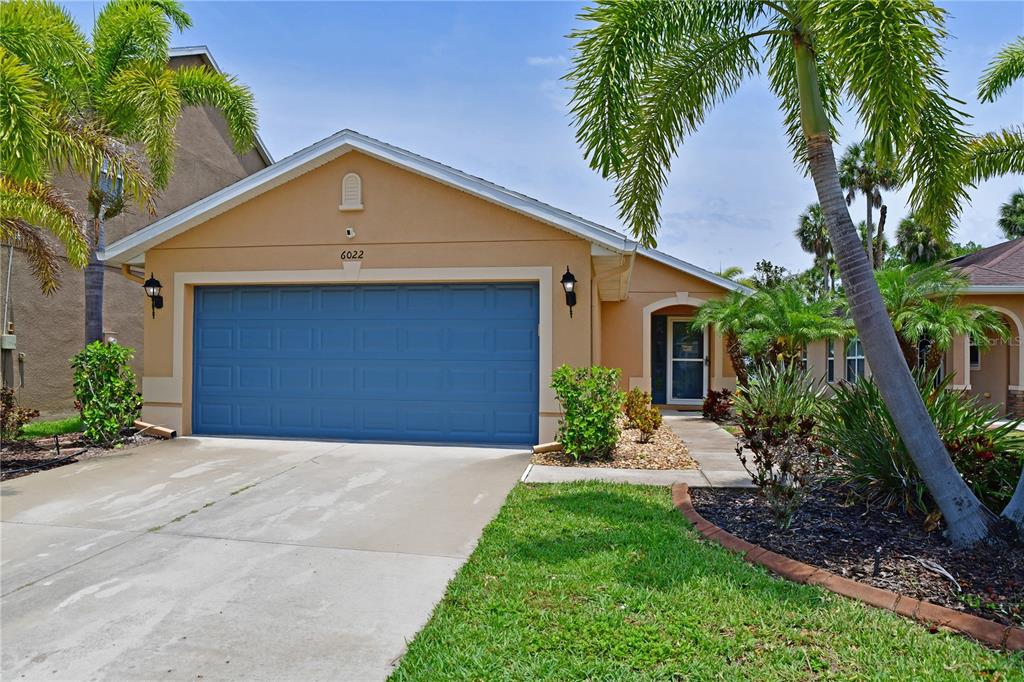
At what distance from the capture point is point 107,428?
893 cm

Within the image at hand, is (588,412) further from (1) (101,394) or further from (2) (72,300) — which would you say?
(2) (72,300)

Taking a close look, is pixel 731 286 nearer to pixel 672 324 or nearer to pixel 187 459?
pixel 672 324

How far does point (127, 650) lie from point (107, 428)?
6908 millimetres

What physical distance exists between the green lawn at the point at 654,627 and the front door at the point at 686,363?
1148 centimetres

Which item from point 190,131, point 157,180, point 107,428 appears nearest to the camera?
point 107,428

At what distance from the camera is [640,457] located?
27.0 feet

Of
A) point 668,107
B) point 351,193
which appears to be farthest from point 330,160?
point 668,107

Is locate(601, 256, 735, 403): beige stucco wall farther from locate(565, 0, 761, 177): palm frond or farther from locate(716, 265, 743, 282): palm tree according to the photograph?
locate(716, 265, 743, 282): palm tree

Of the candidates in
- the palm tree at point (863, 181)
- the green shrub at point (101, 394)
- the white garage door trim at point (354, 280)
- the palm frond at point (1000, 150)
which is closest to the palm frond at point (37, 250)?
the green shrub at point (101, 394)

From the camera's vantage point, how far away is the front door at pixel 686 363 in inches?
617

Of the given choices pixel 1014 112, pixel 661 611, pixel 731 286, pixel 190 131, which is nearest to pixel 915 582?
pixel 661 611

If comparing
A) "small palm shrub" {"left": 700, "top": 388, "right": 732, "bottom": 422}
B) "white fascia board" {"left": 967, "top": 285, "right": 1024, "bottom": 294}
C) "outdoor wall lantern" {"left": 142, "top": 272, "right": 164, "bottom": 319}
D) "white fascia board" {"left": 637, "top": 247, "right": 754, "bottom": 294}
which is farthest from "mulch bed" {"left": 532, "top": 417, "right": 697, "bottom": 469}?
"white fascia board" {"left": 967, "top": 285, "right": 1024, "bottom": 294}

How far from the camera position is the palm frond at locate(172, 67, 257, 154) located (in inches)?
440

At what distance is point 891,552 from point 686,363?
1166 cm
